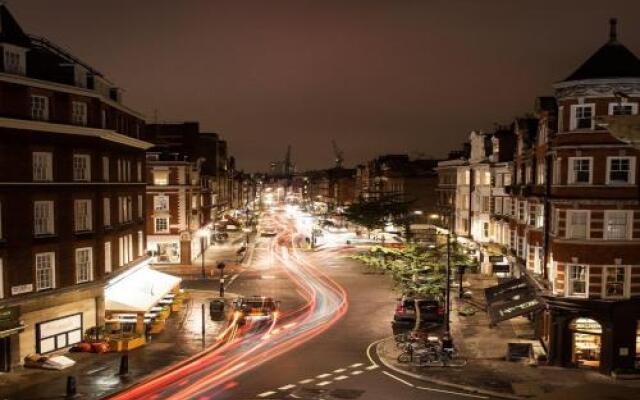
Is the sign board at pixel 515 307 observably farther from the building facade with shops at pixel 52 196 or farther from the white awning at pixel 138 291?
the building facade with shops at pixel 52 196

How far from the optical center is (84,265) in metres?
34.9

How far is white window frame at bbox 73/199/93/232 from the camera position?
34.3 metres

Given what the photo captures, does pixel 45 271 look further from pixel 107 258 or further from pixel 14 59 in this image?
pixel 14 59

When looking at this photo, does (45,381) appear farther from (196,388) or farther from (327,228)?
(327,228)

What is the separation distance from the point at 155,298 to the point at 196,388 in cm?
A: 1240

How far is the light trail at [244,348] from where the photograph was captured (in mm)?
26719

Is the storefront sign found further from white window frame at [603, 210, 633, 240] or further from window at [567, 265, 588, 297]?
white window frame at [603, 210, 633, 240]

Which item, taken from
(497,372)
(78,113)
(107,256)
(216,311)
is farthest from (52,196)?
(497,372)

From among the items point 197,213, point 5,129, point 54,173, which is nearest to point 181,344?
point 54,173

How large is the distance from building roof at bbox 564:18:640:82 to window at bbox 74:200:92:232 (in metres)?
27.5

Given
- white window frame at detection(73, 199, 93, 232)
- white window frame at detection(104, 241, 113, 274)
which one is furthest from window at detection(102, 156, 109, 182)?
white window frame at detection(104, 241, 113, 274)

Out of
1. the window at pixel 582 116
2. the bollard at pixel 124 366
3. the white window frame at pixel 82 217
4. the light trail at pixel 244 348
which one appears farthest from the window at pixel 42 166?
the window at pixel 582 116

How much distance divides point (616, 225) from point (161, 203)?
4939cm

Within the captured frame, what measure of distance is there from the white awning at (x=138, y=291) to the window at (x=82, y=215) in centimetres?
435
